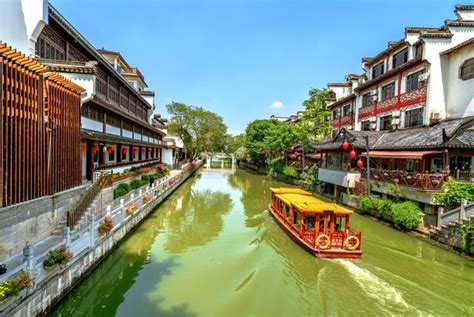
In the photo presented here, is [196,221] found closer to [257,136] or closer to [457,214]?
[457,214]

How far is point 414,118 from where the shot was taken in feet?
67.7

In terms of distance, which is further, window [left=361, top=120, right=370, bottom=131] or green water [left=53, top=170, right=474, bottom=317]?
window [left=361, top=120, right=370, bottom=131]

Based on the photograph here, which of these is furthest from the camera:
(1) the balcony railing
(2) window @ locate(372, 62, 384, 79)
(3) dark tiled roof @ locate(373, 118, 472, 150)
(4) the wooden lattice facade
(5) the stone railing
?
(2) window @ locate(372, 62, 384, 79)

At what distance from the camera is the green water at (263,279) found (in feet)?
25.6

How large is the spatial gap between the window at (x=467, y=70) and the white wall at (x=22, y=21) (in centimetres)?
2310

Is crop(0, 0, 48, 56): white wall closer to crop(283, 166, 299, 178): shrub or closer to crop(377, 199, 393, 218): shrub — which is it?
crop(377, 199, 393, 218): shrub

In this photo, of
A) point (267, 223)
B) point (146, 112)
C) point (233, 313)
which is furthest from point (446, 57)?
point (146, 112)

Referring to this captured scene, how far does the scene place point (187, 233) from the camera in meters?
15.1

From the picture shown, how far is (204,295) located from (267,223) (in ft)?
29.0

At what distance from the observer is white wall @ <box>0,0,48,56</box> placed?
9.86 meters

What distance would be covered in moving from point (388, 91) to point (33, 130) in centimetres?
2470

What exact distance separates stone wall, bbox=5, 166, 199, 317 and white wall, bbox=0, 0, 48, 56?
8.01 meters

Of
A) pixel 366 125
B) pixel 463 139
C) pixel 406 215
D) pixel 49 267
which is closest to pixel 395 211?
pixel 406 215

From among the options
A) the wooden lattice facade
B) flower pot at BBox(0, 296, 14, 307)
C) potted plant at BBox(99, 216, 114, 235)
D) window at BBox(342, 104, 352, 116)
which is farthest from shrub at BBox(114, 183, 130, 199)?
window at BBox(342, 104, 352, 116)
